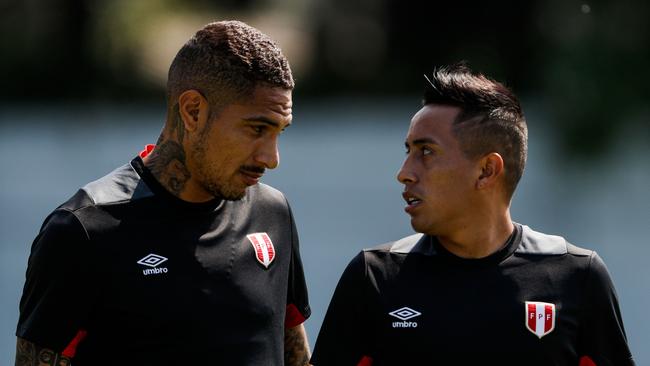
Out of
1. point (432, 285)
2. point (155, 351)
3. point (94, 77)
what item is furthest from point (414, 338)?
point (94, 77)

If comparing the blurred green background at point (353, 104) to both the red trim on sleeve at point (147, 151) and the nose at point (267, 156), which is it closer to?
the red trim on sleeve at point (147, 151)

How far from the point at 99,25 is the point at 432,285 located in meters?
9.26

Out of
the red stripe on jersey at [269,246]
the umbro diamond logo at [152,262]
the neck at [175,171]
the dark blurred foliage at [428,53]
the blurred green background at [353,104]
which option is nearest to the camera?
the umbro diamond logo at [152,262]

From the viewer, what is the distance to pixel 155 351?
344 centimetres

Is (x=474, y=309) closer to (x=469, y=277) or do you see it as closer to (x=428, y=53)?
(x=469, y=277)

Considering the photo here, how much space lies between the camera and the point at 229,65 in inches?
138

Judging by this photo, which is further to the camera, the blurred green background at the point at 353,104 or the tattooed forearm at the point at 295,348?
the blurred green background at the point at 353,104

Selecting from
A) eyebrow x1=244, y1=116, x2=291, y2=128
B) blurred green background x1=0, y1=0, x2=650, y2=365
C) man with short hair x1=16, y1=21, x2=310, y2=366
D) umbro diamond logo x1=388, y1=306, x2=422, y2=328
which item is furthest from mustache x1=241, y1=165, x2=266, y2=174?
blurred green background x1=0, y1=0, x2=650, y2=365

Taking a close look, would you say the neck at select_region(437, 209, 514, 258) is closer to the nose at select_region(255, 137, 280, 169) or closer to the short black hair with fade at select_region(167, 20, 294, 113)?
the nose at select_region(255, 137, 280, 169)

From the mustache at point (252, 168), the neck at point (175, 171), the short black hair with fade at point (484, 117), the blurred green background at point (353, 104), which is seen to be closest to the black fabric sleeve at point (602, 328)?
the short black hair with fade at point (484, 117)

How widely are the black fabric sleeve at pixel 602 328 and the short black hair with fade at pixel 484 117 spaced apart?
0.40 m

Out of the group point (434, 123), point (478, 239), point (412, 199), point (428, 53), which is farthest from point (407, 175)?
point (428, 53)

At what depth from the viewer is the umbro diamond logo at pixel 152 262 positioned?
137 inches

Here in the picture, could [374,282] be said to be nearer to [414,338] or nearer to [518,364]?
[414,338]
